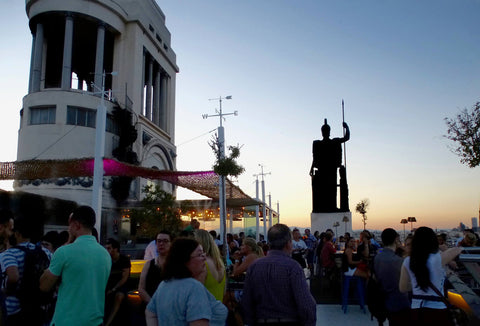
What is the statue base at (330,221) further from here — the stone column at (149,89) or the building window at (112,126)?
the stone column at (149,89)

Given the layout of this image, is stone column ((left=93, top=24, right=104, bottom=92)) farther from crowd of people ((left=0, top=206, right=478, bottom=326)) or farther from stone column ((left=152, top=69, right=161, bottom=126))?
crowd of people ((left=0, top=206, right=478, bottom=326))

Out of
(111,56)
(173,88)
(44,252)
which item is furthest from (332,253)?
(173,88)

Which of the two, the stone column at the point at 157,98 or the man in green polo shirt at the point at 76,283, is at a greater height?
the stone column at the point at 157,98

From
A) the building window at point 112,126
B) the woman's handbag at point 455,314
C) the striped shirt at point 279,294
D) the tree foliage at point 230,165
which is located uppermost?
the building window at point 112,126

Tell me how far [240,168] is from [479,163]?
9369 millimetres

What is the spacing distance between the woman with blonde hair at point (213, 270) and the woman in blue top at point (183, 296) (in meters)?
0.88

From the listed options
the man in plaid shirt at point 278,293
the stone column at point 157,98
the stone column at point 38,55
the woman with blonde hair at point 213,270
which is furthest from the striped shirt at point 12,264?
the stone column at point 157,98

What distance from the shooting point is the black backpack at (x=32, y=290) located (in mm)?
3131

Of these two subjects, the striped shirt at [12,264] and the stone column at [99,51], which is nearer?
the striped shirt at [12,264]

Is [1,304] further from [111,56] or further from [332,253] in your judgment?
[111,56]

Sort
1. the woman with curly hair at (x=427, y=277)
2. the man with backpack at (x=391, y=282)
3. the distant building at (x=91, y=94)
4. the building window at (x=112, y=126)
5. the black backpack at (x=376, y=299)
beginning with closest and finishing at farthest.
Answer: the woman with curly hair at (x=427, y=277) → the man with backpack at (x=391, y=282) → the black backpack at (x=376, y=299) → the distant building at (x=91, y=94) → the building window at (x=112, y=126)

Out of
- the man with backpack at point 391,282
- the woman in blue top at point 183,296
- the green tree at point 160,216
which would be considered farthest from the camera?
the green tree at point 160,216

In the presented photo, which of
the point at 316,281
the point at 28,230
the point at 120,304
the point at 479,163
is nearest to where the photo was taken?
the point at 28,230

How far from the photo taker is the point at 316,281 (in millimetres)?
11883
